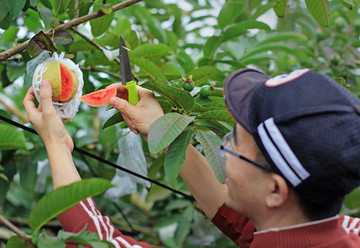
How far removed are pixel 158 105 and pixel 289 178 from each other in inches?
18.4

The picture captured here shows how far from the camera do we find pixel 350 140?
0.97 m

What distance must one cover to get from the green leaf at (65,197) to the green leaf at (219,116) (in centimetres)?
45

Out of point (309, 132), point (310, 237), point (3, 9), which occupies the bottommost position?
point (310, 237)

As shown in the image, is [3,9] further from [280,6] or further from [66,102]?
[280,6]

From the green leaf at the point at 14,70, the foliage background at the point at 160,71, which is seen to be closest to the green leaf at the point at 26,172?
the foliage background at the point at 160,71

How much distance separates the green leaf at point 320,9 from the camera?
1.36 metres

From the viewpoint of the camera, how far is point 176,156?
1.22m

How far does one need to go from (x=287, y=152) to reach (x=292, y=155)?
0.04 feet

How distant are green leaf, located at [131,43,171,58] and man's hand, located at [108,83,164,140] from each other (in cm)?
31

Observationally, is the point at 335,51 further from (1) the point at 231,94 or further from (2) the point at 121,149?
(1) the point at 231,94

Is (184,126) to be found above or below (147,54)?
below

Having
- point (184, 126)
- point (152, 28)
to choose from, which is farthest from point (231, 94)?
point (152, 28)

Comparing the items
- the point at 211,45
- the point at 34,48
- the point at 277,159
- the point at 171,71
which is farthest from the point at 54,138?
the point at 211,45

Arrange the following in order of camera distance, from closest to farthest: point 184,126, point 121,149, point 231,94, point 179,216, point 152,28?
1. point 231,94
2. point 184,126
3. point 121,149
4. point 152,28
5. point 179,216
